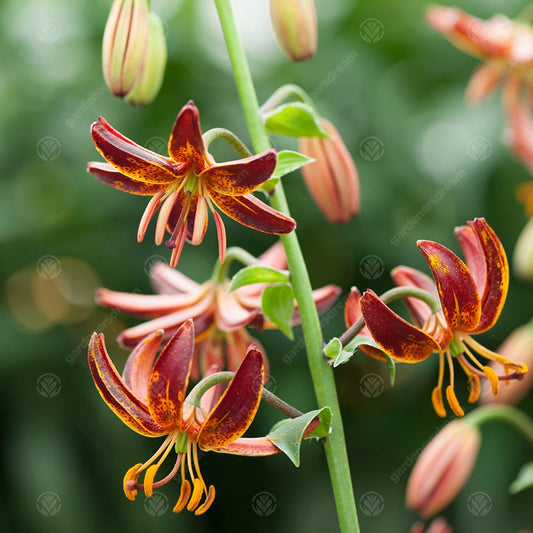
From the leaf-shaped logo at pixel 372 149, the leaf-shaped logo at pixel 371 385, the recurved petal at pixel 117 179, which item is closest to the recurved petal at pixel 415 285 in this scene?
the recurved petal at pixel 117 179

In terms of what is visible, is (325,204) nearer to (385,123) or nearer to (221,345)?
(221,345)

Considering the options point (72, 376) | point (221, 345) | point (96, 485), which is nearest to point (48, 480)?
point (96, 485)

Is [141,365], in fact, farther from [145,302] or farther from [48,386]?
[48,386]

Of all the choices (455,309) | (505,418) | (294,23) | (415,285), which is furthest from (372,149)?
(455,309)

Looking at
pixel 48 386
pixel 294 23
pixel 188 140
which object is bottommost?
pixel 48 386

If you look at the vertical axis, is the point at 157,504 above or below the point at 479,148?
below

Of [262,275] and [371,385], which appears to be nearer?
[262,275]
